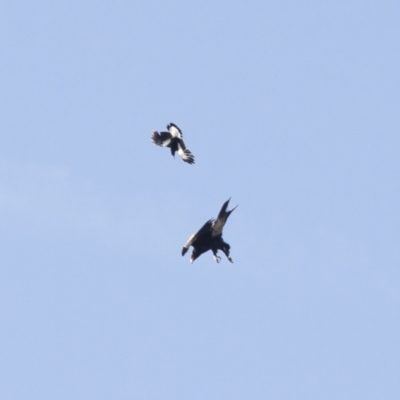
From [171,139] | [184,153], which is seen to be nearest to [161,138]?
[171,139]

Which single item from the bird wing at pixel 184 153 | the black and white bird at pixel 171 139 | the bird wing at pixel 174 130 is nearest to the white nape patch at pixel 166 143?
the black and white bird at pixel 171 139

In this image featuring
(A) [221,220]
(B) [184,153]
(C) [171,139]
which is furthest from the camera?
(C) [171,139]

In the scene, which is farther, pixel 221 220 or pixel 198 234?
pixel 198 234

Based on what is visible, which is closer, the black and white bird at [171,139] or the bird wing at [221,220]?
the bird wing at [221,220]

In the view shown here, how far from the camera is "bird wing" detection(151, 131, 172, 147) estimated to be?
57.3 metres

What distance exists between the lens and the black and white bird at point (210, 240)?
4675 centimetres

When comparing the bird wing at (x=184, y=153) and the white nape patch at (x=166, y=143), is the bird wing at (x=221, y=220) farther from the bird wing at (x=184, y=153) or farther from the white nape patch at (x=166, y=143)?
the white nape patch at (x=166, y=143)

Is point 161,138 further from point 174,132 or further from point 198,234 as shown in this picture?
point 198,234

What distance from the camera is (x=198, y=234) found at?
4709cm

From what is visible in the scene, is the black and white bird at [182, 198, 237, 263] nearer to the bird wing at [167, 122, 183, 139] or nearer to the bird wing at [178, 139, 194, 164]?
the bird wing at [178, 139, 194, 164]

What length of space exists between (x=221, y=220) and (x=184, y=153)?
1039 centimetres

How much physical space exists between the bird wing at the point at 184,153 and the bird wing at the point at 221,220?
9.32 meters

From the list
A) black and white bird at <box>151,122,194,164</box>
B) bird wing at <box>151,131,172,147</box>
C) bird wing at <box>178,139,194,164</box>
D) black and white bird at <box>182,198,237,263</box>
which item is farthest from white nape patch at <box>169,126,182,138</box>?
black and white bird at <box>182,198,237,263</box>

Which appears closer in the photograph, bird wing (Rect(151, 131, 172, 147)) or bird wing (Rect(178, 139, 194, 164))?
bird wing (Rect(178, 139, 194, 164))
